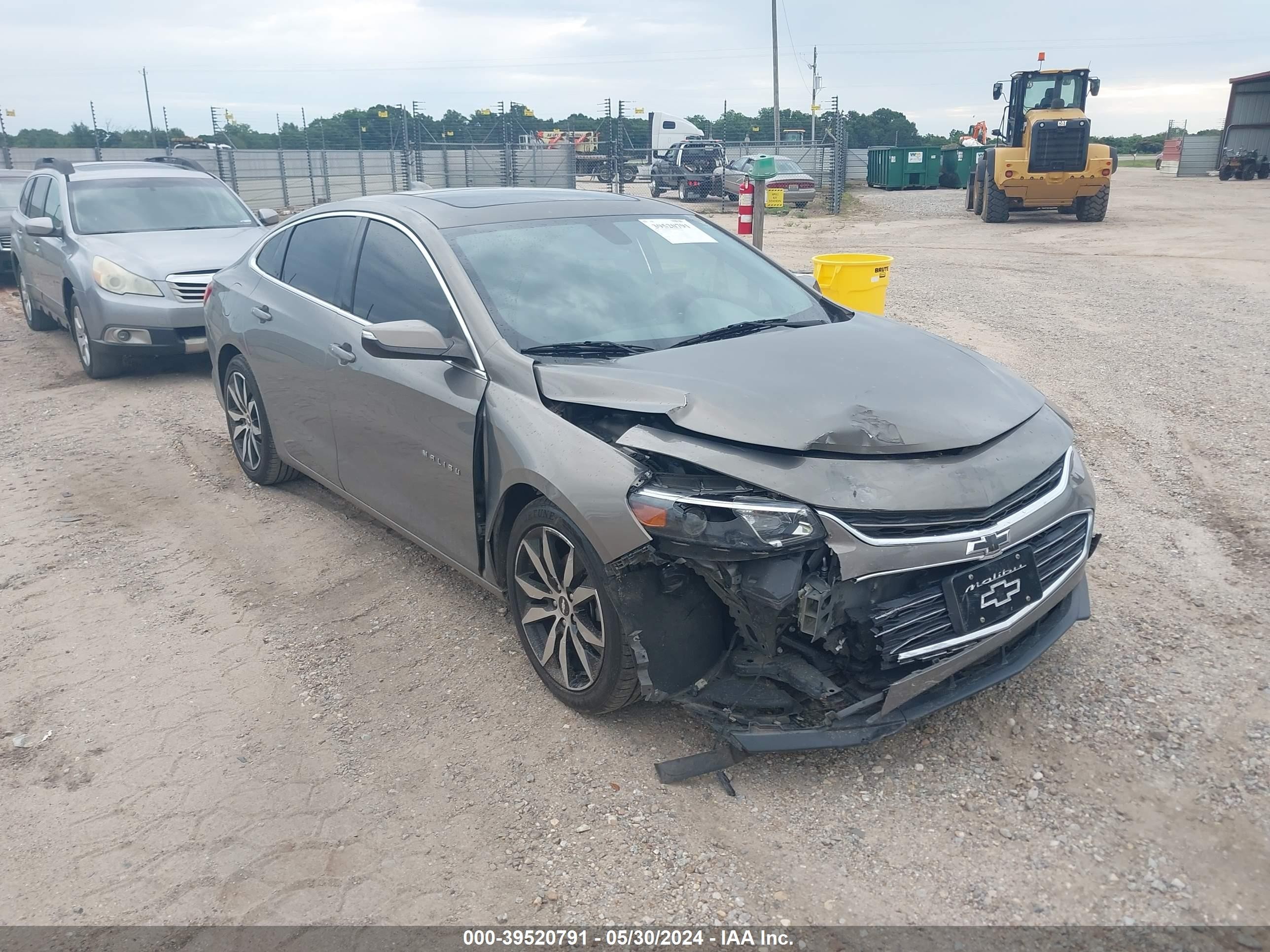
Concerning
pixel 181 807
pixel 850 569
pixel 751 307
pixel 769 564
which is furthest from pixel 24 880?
pixel 751 307

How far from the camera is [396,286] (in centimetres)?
410

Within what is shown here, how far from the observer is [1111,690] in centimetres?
341

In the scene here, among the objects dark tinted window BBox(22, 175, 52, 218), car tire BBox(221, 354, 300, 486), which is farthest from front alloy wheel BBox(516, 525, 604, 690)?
dark tinted window BBox(22, 175, 52, 218)

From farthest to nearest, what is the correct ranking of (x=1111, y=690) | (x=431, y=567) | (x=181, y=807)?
(x=431, y=567) → (x=1111, y=690) → (x=181, y=807)

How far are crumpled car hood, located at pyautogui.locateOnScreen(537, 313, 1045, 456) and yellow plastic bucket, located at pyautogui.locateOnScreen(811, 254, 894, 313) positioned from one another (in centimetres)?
353

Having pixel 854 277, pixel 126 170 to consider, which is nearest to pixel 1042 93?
pixel 854 277

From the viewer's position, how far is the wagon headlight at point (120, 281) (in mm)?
8172

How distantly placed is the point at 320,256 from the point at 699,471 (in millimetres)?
2746

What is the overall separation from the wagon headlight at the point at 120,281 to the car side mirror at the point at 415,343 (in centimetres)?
560

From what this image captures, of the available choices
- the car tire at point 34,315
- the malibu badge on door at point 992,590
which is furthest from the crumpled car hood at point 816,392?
the car tire at point 34,315

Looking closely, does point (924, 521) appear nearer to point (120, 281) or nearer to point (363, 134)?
point (120, 281)

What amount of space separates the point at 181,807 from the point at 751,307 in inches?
111

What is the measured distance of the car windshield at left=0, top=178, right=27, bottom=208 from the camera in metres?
14.1

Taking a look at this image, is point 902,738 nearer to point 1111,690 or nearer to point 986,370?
point 1111,690
